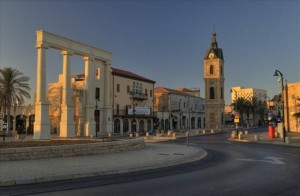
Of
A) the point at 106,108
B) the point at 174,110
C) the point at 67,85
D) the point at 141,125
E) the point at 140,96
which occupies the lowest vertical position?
the point at 141,125

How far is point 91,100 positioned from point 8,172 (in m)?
38.0

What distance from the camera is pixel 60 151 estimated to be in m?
17.9

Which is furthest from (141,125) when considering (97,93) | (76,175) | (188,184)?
(188,184)

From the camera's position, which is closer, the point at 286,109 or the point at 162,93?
the point at 286,109

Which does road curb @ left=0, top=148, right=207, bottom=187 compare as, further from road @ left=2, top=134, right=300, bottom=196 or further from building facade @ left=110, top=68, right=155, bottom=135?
building facade @ left=110, top=68, right=155, bottom=135

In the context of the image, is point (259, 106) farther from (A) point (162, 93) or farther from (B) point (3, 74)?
(B) point (3, 74)

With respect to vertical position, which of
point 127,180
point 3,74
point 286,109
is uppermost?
point 3,74

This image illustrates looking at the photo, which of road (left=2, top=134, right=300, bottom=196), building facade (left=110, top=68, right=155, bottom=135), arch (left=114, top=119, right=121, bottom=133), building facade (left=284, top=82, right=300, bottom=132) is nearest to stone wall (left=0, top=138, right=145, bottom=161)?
road (left=2, top=134, right=300, bottom=196)

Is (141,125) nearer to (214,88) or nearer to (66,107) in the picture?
(214,88)

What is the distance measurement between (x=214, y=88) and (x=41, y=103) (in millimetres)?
52206

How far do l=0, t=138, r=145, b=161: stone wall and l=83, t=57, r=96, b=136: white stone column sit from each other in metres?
27.7

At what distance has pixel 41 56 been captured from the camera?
4053 centimetres

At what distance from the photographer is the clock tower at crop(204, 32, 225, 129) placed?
3223 inches

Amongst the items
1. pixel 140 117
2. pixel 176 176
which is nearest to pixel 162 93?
pixel 140 117
